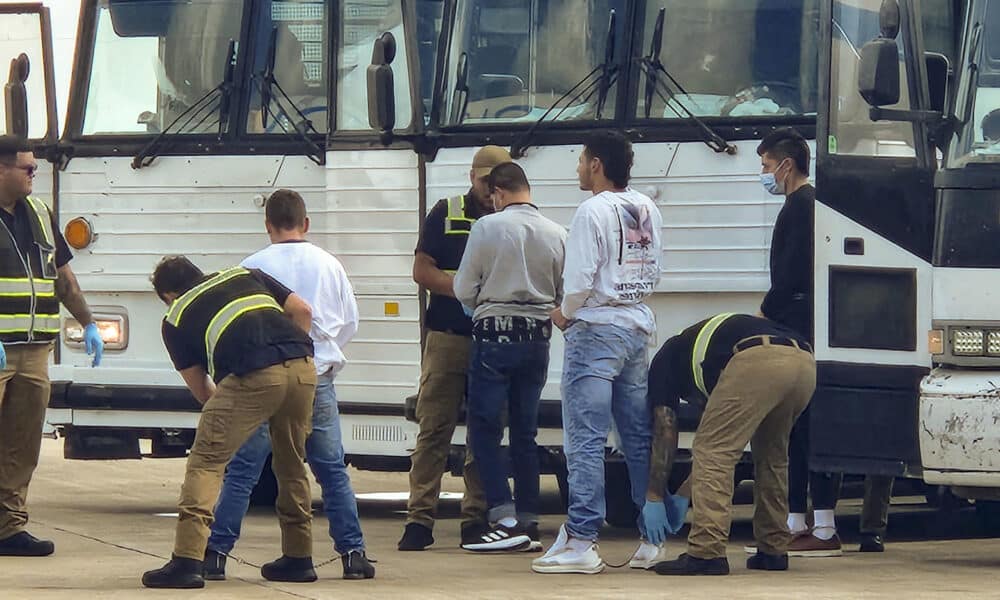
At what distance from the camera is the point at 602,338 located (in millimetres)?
8594

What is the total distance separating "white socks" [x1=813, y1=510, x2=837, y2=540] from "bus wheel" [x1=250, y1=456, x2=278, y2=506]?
11.7ft

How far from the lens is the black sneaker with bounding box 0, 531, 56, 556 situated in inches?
365

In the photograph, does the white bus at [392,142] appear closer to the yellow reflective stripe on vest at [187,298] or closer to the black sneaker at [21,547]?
the black sneaker at [21,547]

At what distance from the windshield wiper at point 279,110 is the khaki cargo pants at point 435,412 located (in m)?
1.48

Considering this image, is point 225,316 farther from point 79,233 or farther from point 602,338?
point 79,233

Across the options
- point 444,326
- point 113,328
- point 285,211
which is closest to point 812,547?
point 444,326

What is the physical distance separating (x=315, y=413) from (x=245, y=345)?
579 millimetres

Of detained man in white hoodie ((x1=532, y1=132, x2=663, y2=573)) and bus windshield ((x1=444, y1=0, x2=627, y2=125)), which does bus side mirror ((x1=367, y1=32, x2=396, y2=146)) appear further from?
detained man in white hoodie ((x1=532, y1=132, x2=663, y2=573))

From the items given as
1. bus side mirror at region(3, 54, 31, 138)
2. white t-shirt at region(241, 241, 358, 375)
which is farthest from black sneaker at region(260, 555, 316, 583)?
bus side mirror at region(3, 54, 31, 138)

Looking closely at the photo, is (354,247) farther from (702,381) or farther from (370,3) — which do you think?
(702,381)

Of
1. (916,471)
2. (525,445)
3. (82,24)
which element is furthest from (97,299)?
(916,471)

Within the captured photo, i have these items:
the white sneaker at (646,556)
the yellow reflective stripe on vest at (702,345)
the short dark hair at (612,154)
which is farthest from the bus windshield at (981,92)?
the white sneaker at (646,556)

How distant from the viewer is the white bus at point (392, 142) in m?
9.67

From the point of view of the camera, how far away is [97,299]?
36.9ft
